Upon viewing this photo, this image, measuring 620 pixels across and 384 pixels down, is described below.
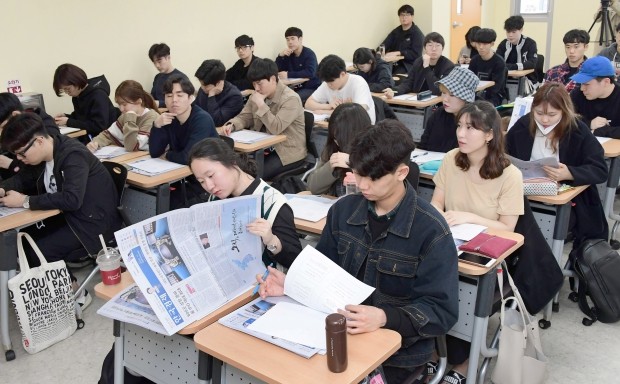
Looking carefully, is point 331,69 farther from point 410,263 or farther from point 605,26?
point 605,26

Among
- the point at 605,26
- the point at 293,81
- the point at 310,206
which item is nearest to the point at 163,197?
the point at 310,206

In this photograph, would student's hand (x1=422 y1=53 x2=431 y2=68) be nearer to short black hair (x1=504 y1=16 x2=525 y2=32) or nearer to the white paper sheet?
short black hair (x1=504 y1=16 x2=525 y2=32)

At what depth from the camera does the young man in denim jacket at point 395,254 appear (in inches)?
65.6

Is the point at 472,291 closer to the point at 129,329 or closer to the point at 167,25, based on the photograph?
the point at 129,329

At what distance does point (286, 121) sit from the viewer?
420 centimetres

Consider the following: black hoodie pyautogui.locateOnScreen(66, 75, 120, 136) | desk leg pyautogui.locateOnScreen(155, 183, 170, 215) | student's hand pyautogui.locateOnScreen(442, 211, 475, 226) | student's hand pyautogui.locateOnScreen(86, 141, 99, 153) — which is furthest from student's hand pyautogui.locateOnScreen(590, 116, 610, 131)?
black hoodie pyautogui.locateOnScreen(66, 75, 120, 136)

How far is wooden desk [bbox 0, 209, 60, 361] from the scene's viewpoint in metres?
2.78

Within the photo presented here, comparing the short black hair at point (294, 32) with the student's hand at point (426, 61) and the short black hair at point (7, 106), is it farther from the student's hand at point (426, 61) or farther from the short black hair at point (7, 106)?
the short black hair at point (7, 106)

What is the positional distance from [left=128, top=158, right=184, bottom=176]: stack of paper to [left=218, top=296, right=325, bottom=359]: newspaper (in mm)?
1960

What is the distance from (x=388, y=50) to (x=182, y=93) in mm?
5449

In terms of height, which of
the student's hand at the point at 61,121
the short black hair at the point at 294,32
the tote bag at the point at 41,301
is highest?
the short black hair at the point at 294,32

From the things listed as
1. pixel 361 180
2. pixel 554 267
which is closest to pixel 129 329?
pixel 361 180

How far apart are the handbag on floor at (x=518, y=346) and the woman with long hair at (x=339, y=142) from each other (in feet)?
2.92

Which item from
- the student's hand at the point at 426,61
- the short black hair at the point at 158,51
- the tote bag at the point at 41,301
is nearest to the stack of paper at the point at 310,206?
the tote bag at the point at 41,301
